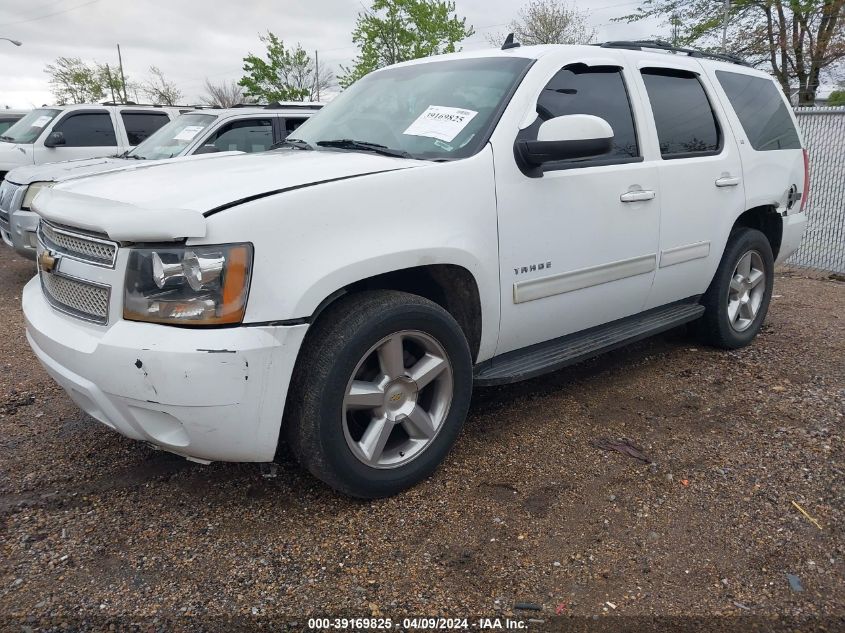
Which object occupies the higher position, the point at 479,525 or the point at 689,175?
the point at 689,175

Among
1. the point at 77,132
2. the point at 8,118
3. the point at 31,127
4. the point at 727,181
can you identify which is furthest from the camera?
the point at 8,118

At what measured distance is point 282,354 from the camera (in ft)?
7.54

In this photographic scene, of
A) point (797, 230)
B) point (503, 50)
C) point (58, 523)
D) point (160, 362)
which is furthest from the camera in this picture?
point (797, 230)

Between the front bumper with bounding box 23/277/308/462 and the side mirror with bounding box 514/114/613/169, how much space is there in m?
1.34

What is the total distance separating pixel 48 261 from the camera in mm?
2645

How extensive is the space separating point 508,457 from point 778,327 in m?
3.29

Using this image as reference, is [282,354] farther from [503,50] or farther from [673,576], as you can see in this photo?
[503,50]

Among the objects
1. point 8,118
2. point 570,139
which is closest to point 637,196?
point 570,139

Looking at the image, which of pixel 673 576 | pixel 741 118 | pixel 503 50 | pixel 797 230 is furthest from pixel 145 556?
pixel 797 230

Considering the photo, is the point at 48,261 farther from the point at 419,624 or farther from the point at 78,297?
the point at 419,624

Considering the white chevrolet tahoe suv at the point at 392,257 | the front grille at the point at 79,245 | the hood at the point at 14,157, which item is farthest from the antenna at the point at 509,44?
the hood at the point at 14,157

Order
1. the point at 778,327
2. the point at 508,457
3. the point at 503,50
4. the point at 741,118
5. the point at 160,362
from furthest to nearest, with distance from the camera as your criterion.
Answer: the point at 778,327 → the point at 741,118 → the point at 503,50 → the point at 508,457 → the point at 160,362

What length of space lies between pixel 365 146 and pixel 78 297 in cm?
140

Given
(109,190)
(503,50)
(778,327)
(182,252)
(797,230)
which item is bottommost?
(778,327)
